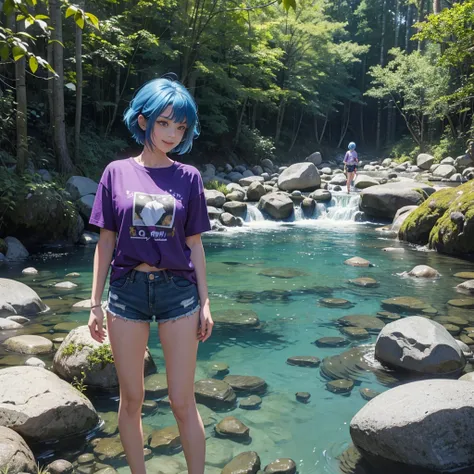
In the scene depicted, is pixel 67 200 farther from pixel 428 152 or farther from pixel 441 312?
pixel 428 152

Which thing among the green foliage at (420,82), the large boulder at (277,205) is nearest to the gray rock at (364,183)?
the large boulder at (277,205)

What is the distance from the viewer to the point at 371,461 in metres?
3.63

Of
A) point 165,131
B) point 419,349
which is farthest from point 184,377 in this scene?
point 419,349

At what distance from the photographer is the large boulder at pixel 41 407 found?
3.62 m

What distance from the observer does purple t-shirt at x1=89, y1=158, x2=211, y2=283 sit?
2256mm

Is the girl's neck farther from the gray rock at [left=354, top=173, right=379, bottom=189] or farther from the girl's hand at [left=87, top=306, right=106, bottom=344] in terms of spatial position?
the gray rock at [left=354, top=173, right=379, bottom=189]

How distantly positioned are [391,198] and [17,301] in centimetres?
1197

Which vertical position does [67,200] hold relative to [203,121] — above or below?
below

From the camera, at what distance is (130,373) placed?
2344 mm

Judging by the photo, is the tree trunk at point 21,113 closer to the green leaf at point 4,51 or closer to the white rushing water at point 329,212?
the white rushing water at point 329,212

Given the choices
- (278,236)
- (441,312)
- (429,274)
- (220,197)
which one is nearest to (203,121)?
(220,197)

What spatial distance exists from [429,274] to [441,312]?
2.26 meters

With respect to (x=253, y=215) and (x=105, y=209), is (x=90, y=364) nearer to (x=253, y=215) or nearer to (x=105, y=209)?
(x=105, y=209)

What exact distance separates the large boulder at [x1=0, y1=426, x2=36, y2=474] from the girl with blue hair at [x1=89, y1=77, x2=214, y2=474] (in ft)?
3.19
